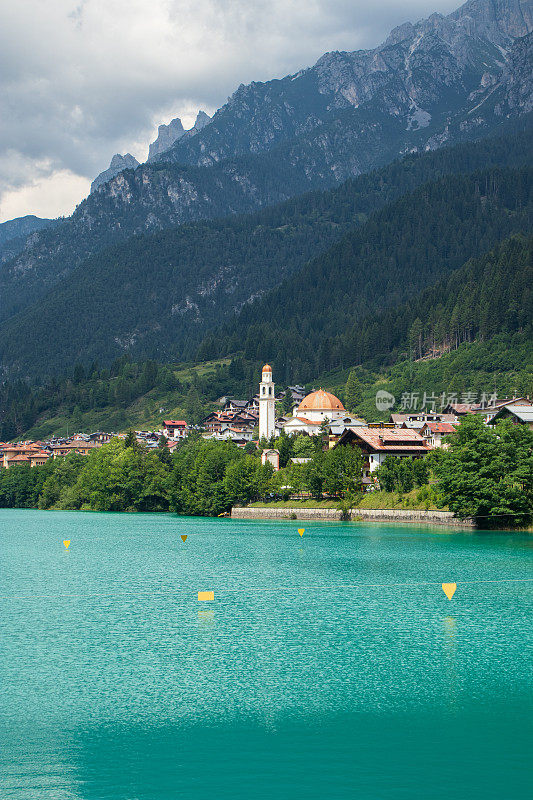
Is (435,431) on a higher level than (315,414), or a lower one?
lower

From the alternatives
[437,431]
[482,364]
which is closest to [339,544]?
[437,431]

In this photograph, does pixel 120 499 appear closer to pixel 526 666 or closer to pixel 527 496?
pixel 527 496

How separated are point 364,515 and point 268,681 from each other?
250ft

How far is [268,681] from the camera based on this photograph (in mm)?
33344

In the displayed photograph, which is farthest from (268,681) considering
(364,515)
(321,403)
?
(321,403)

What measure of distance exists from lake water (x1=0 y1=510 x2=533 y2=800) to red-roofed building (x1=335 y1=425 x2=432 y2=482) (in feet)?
→ 208

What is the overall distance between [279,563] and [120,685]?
35.6 m

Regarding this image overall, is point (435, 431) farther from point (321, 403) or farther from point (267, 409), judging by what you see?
point (267, 409)

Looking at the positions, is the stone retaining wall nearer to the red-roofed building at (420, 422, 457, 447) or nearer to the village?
the village

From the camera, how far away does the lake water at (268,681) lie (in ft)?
79.2

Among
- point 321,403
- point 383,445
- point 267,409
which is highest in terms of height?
point 321,403

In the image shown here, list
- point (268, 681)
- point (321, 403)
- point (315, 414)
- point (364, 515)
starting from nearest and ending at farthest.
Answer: point (268, 681) < point (364, 515) < point (315, 414) < point (321, 403)

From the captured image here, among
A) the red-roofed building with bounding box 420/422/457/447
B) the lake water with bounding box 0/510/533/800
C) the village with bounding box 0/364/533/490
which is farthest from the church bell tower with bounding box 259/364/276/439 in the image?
the lake water with bounding box 0/510/533/800

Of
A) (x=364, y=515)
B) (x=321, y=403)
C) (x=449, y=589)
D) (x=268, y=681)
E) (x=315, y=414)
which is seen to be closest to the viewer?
(x=268, y=681)
